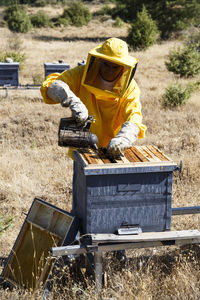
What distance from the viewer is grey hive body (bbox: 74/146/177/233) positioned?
9.41 ft

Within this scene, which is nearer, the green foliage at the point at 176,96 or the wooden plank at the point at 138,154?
the wooden plank at the point at 138,154

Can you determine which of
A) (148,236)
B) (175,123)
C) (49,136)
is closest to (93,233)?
(148,236)

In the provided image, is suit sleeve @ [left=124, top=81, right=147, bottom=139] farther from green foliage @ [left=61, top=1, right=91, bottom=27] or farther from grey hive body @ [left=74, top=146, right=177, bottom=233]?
green foliage @ [left=61, top=1, right=91, bottom=27]

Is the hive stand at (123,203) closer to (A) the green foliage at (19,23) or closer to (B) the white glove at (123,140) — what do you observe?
(B) the white glove at (123,140)

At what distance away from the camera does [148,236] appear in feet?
9.71

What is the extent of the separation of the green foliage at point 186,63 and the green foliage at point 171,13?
13647mm

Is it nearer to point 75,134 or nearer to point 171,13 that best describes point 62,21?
point 171,13

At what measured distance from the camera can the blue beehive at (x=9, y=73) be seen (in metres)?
11.6

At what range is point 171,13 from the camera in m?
27.5

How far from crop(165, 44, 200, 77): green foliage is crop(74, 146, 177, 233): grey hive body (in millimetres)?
11066

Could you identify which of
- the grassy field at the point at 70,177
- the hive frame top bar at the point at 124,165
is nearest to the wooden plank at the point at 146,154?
the hive frame top bar at the point at 124,165

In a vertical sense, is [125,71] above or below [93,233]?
above

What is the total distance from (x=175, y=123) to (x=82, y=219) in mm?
5970

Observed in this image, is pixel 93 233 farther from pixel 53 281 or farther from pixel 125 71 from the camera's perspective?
pixel 125 71
